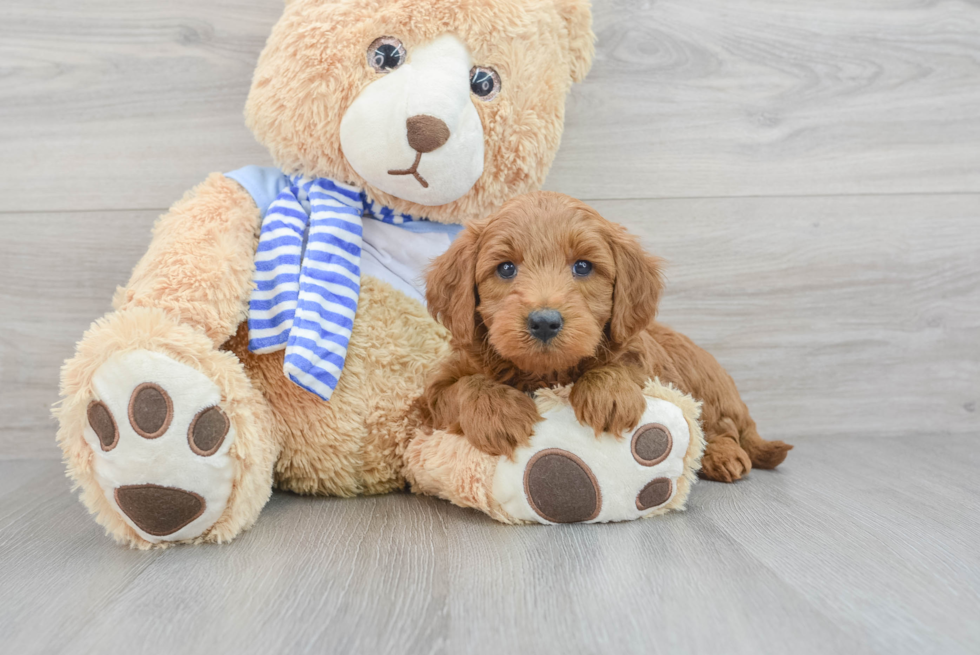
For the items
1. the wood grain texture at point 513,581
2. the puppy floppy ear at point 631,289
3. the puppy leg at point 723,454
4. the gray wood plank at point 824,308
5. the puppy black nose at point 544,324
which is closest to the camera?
→ the wood grain texture at point 513,581

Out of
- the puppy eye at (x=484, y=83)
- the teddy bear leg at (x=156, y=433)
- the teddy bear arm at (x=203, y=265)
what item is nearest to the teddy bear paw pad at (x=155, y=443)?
the teddy bear leg at (x=156, y=433)

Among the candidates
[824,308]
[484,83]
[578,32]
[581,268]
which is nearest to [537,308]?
[581,268]

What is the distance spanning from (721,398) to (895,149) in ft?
2.88

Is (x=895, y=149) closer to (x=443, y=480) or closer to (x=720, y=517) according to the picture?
(x=720, y=517)

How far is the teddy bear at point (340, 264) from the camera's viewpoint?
108 centimetres

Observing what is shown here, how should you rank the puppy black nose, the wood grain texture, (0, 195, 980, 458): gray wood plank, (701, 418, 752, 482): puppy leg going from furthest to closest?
(0, 195, 980, 458): gray wood plank < (701, 418, 752, 482): puppy leg < the puppy black nose < the wood grain texture

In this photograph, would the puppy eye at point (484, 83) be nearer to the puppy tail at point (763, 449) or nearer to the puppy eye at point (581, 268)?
the puppy eye at point (581, 268)

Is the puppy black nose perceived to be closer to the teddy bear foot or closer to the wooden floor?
the teddy bear foot

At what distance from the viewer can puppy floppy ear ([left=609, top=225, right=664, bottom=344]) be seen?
108cm

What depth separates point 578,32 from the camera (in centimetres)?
140

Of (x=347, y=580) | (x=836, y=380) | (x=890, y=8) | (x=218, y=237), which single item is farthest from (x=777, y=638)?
(x=890, y=8)

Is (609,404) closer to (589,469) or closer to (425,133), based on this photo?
(589,469)

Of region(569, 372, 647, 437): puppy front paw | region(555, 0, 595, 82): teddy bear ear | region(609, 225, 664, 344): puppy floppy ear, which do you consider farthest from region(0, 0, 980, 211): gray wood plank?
region(569, 372, 647, 437): puppy front paw

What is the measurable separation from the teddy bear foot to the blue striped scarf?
348mm
